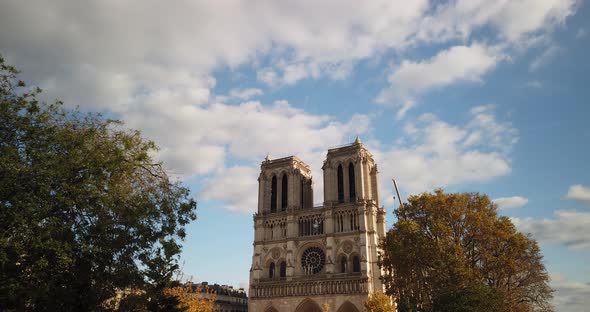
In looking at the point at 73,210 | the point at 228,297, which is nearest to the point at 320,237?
the point at 228,297

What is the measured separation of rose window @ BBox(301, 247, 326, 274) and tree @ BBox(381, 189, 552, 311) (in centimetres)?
2133

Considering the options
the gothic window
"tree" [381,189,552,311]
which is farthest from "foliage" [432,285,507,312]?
the gothic window

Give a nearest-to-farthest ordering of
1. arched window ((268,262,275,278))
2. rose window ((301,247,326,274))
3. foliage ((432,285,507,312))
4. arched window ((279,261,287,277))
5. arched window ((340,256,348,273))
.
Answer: foliage ((432,285,507,312))
arched window ((340,256,348,273))
rose window ((301,247,326,274))
arched window ((279,261,287,277))
arched window ((268,262,275,278))

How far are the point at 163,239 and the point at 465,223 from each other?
→ 21.4 metres

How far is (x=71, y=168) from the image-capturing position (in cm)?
1655

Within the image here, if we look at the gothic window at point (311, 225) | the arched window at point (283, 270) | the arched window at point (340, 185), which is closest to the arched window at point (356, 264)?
the gothic window at point (311, 225)

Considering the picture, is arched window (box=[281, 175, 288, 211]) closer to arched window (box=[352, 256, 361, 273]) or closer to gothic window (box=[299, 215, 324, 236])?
gothic window (box=[299, 215, 324, 236])

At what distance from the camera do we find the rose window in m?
53.7

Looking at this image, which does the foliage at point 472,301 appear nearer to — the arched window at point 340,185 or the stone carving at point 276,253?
the arched window at point 340,185

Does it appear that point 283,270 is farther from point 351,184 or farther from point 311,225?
point 351,184

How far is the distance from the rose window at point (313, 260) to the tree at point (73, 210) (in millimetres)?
36521

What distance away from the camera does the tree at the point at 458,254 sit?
1113 inches

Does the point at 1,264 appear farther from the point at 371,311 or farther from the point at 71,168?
the point at 371,311

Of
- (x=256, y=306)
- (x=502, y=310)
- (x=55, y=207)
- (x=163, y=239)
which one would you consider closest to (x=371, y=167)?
(x=256, y=306)
